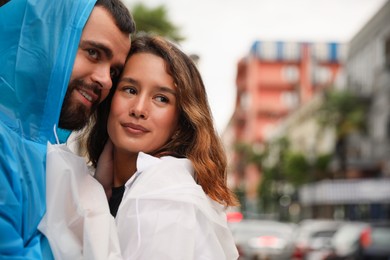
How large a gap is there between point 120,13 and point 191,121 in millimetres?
508

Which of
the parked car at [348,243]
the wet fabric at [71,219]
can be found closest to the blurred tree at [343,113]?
the parked car at [348,243]

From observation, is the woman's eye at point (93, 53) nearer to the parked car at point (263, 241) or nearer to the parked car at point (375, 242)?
the parked car at point (375, 242)

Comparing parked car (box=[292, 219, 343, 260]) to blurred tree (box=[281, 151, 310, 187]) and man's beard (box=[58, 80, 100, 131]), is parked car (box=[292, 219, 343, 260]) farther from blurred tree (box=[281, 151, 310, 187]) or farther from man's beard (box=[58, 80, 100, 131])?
blurred tree (box=[281, 151, 310, 187])

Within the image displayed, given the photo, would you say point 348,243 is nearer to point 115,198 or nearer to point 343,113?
point 115,198

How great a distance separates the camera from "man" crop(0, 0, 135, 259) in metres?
2.18

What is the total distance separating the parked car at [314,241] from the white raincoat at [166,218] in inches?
598

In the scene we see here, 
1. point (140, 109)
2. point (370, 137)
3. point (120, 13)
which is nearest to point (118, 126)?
point (140, 109)

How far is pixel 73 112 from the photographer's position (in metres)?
2.62

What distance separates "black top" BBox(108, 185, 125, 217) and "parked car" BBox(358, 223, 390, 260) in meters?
12.8

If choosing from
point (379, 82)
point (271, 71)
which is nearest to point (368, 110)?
point (379, 82)

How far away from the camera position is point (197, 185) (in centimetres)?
263

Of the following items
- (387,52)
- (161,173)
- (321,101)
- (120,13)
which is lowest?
(321,101)

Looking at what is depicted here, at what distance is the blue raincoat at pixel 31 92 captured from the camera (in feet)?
7.22

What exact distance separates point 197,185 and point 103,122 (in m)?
0.76
